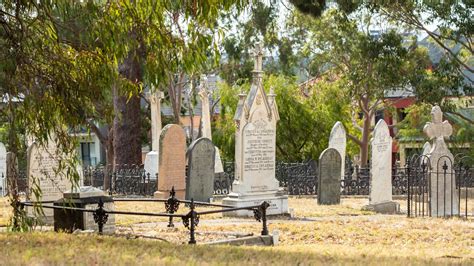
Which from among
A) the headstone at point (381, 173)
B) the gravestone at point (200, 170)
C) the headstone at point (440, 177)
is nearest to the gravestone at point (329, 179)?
the headstone at point (381, 173)

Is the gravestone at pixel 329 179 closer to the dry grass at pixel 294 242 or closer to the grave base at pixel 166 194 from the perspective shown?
the dry grass at pixel 294 242

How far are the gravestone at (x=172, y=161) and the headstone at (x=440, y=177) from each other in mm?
7534

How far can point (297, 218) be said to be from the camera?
18.6 metres

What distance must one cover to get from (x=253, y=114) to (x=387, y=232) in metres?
5.45

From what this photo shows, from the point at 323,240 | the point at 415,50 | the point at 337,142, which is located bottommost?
the point at 323,240

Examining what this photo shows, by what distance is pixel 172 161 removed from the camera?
2406cm

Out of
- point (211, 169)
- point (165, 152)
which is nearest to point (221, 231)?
point (211, 169)

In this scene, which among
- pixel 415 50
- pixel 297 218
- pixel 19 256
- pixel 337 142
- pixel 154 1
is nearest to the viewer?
pixel 19 256

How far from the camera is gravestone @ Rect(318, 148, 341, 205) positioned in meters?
22.9

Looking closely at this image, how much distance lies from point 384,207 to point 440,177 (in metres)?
2.96

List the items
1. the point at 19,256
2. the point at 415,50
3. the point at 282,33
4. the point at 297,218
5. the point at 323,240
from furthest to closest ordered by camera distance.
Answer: the point at 282,33 → the point at 415,50 → the point at 297,218 → the point at 323,240 → the point at 19,256

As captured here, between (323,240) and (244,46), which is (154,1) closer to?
(323,240)

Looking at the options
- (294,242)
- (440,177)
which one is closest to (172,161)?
(440,177)

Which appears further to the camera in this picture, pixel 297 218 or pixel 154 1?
pixel 297 218
